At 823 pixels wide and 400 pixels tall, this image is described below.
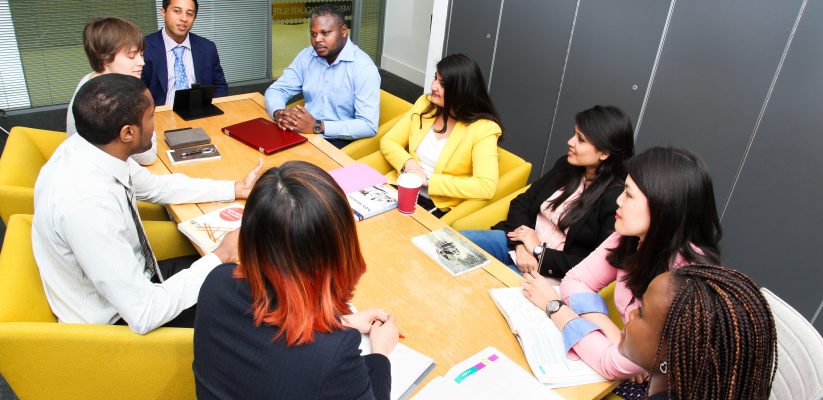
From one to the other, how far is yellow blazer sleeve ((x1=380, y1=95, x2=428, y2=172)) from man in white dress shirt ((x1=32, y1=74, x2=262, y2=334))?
1.41 meters

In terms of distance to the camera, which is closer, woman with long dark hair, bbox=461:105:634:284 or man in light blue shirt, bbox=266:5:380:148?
woman with long dark hair, bbox=461:105:634:284

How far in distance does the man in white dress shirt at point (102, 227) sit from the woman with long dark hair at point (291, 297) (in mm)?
539

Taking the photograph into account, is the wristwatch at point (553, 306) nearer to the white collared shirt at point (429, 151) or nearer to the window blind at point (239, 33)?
the white collared shirt at point (429, 151)

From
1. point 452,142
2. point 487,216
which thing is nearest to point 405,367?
point 487,216

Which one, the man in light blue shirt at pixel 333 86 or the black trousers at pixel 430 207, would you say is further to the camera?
the man in light blue shirt at pixel 333 86

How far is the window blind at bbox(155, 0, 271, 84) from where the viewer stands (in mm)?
5621

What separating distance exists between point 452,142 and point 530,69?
1.70m

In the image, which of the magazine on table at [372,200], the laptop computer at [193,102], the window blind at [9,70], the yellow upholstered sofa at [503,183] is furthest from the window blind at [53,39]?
the magazine on table at [372,200]

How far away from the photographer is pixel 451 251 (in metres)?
2.15

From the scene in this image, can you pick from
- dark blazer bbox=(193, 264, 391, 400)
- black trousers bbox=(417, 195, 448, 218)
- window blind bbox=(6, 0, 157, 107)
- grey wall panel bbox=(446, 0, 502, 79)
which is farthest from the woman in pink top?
window blind bbox=(6, 0, 157, 107)

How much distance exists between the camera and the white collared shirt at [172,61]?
3678mm

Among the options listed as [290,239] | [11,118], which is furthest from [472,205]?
[11,118]

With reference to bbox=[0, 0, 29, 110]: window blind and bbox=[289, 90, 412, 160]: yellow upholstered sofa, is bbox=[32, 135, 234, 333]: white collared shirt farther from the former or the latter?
bbox=[0, 0, 29, 110]: window blind

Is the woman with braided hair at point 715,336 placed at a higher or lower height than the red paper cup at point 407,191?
higher
